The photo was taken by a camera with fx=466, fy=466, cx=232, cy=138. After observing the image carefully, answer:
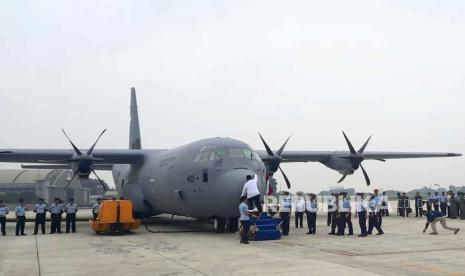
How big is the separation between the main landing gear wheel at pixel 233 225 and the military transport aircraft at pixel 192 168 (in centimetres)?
4

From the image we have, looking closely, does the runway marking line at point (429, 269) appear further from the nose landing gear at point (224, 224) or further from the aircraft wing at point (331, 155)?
the aircraft wing at point (331, 155)

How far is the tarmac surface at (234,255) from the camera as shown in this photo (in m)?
8.84

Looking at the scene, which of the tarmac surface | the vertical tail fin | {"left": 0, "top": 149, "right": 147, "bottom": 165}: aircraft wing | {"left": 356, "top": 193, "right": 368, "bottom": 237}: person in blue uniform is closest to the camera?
the tarmac surface

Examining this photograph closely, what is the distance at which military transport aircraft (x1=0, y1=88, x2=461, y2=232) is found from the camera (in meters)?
15.9

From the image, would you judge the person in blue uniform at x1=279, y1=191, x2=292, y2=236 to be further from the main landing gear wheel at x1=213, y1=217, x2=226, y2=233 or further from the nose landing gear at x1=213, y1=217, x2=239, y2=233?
the main landing gear wheel at x1=213, y1=217, x2=226, y2=233

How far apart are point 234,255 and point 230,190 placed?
441 centimetres

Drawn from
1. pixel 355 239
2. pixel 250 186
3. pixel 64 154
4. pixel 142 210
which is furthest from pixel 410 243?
pixel 64 154

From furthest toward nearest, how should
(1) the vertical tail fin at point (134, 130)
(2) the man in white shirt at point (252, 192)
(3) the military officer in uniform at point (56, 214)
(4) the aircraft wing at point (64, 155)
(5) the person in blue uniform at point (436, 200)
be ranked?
(1) the vertical tail fin at point (134, 130) < (5) the person in blue uniform at point (436, 200) < (4) the aircraft wing at point (64, 155) < (3) the military officer in uniform at point (56, 214) < (2) the man in white shirt at point (252, 192)

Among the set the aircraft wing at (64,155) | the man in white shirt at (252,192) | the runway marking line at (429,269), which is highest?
the aircraft wing at (64,155)

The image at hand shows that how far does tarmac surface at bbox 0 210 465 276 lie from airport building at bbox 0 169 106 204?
59.7 metres

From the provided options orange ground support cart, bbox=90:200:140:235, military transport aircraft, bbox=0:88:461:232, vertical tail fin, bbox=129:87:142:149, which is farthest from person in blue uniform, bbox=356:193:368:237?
vertical tail fin, bbox=129:87:142:149

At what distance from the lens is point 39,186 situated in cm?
7781

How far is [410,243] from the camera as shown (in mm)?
13109

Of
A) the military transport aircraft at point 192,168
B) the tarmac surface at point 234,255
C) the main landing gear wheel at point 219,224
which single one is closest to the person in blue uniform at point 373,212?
the tarmac surface at point 234,255
